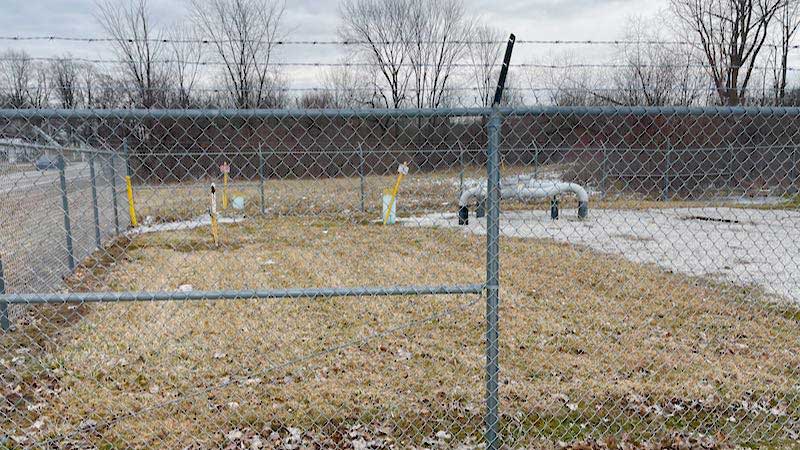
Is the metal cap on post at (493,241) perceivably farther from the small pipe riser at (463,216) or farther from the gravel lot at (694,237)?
the small pipe riser at (463,216)

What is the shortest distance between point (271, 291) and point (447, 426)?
1520 mm

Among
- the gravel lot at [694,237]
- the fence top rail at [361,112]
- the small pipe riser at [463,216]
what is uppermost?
the fence top rail at [361,112]

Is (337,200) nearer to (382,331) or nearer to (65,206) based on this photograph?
(65,206)

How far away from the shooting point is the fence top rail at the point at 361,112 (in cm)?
226

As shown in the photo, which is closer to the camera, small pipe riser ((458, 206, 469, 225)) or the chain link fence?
the chain link fence

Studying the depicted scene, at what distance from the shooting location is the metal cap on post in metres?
2.40

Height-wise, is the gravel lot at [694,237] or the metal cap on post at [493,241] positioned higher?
the metal cap on post at [493,241]

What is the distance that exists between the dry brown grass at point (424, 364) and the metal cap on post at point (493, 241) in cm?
70

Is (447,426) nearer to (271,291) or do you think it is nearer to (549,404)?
(549,404)

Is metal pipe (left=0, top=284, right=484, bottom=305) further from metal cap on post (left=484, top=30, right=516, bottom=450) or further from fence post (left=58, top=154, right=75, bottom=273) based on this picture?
fence post (left=58, top=154, right=75, bottom=273)

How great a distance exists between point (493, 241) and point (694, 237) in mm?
5501

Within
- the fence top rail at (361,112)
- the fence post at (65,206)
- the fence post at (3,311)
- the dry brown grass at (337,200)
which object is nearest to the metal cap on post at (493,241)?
the fence top rail at (361,112)

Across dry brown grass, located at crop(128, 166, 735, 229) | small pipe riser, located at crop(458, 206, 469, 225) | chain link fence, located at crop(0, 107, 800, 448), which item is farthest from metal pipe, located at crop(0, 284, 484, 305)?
dry brown grass, located at crop(128, 166, 735, 229)

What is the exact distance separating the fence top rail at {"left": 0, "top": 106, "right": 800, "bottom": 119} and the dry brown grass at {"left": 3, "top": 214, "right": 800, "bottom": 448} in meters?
1.44
